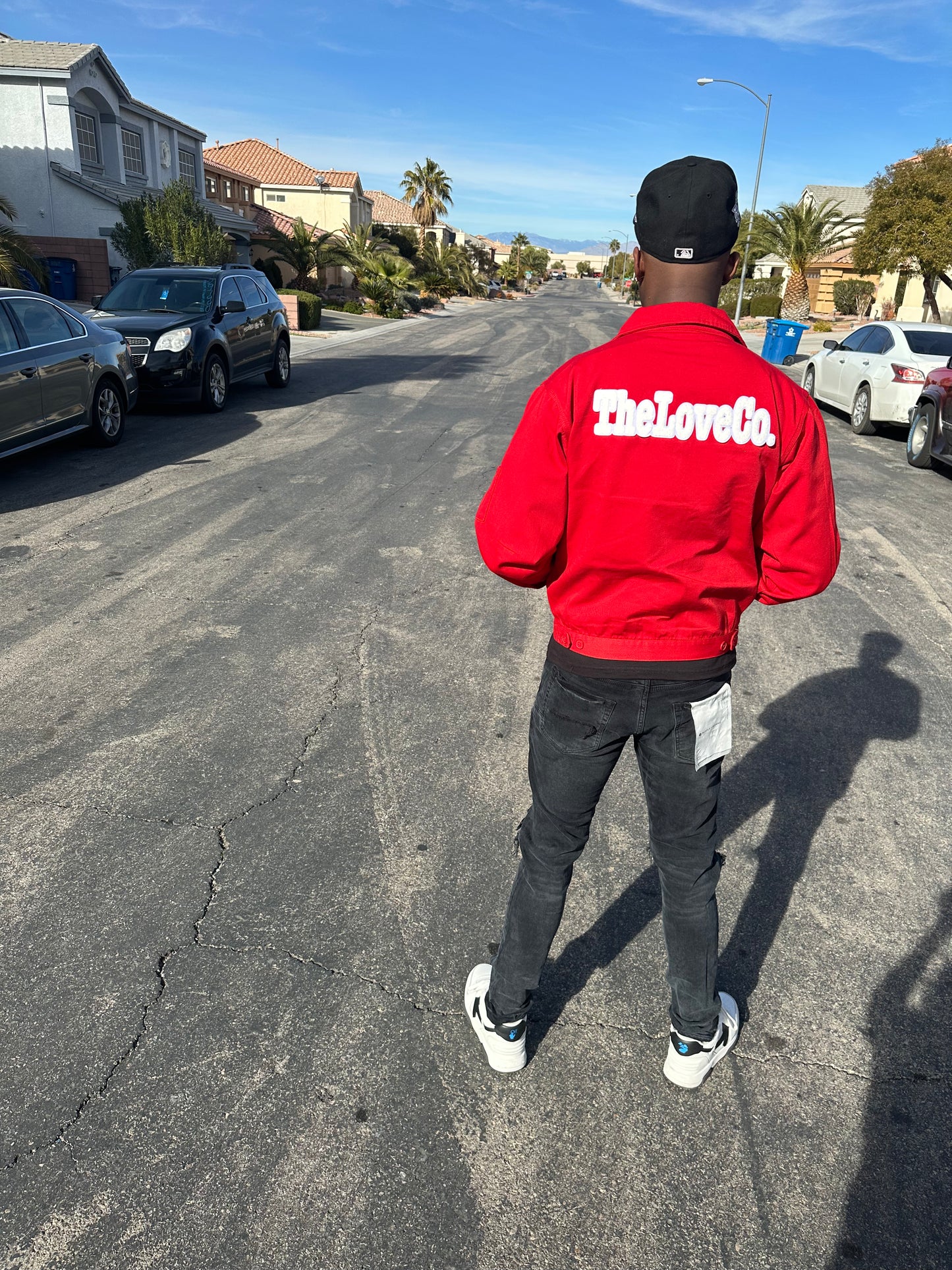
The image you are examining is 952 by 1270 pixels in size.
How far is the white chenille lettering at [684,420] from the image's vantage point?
1.87 m

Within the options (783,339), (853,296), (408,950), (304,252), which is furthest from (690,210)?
(853,296)

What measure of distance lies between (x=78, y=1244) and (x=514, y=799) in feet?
6.97

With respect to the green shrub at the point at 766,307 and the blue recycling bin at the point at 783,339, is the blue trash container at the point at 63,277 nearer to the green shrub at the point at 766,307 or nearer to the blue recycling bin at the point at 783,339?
the blue recycling bin at the point at 783,339

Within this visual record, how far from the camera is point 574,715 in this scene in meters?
2.16

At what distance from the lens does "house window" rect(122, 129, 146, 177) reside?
109ft

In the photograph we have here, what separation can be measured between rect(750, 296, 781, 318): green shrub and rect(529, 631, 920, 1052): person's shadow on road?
43375 mm

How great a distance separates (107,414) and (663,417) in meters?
8.87

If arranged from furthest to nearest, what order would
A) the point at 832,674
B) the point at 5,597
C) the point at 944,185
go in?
1. the point at 944,185
2. the point at 5,597
3. the point at 832,674

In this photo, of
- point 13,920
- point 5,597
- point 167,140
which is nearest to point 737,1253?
point 13,920

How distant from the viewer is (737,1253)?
2061 mm

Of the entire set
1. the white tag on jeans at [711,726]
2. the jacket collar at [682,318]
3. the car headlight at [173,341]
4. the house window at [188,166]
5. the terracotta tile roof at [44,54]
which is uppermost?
the terracotta tile roof at [44,54]

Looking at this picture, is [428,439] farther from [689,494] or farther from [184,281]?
[689,494]

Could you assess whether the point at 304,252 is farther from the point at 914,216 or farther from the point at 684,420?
the point at 684,420

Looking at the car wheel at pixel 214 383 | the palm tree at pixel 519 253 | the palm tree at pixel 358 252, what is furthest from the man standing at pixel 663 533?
the palm tree at pixel 519 253
